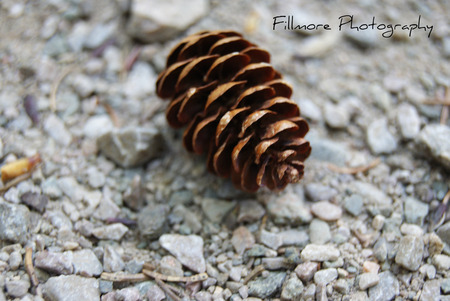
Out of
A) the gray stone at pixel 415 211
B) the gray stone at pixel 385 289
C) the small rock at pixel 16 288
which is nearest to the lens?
the small rock at pixel 16 288

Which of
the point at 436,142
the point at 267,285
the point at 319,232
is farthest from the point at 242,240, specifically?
the point at 436,142

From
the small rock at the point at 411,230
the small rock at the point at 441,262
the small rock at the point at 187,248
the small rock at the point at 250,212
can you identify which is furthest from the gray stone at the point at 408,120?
the small rock at the point at 187,248

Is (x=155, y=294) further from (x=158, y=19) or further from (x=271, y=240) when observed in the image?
(x=158, y=19)

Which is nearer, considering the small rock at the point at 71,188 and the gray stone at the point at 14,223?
the gray stone at the point at 14,223

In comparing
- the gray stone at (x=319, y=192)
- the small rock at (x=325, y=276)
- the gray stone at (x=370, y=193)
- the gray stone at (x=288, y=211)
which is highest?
the gray stone at (x=370, y=193)

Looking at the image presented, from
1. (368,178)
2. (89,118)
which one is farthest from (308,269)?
(89,118)

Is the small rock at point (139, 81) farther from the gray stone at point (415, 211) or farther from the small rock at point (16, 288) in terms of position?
the gray stone at point (415, 211)
